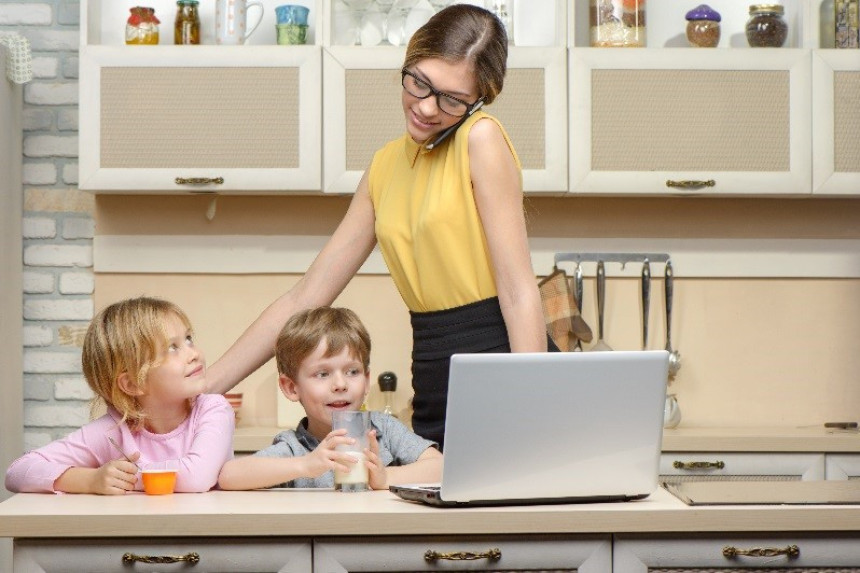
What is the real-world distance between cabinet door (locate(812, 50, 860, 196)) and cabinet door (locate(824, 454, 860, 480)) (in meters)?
0.72

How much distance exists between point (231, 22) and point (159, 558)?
7.01ft

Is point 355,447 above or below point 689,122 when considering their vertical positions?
below

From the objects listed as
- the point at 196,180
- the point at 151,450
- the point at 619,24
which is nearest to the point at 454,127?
the point at 151,450

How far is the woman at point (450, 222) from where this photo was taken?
6.33ft

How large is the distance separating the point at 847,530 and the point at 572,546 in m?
0.35

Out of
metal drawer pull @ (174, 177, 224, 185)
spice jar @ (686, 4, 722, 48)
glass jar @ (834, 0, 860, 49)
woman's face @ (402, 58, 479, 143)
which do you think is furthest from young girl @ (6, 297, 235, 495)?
glass jar @ (834, 0, 860, 49)

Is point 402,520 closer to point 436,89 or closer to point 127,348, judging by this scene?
point 127,348

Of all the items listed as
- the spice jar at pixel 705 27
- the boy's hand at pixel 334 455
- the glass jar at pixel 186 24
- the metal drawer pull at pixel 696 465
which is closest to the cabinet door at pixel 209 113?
the glass jar at pixel 186 24

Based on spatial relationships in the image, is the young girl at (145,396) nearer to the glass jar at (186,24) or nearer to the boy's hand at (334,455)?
the boy's hand at (334,455)

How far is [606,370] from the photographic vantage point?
1480 mm

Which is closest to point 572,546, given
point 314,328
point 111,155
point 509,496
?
point 509,496

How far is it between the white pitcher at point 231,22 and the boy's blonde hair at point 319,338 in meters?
1.54

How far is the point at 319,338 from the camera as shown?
1947 millimetres

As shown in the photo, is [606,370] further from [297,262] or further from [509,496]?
[297,262]
